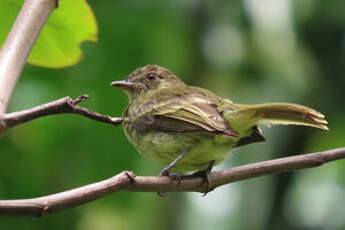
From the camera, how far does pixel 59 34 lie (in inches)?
92.0

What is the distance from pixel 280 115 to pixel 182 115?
641 millimetres

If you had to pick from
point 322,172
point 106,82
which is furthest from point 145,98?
point 322,172

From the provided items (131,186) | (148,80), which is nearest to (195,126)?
(148,80)

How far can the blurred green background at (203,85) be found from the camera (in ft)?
12.4

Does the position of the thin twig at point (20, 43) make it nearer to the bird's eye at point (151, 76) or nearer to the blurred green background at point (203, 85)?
the blurred green background at point (203, 85)

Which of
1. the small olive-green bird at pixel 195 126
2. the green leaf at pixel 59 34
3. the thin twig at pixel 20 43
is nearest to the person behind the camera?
the thin twig at pixel 20 43

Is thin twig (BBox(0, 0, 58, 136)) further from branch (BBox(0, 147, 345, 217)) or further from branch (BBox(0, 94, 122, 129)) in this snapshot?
branch (BBox(0, 147, 345, 217))

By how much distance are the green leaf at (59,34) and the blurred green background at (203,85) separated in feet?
4.50

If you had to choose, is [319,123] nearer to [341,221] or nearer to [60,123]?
[341,221]

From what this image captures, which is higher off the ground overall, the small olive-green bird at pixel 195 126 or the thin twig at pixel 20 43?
→ the thin twig at pixel 20 43

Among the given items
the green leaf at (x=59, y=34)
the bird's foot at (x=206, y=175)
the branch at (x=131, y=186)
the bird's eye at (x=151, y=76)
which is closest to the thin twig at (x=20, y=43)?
the branch at (x=131, y=186)

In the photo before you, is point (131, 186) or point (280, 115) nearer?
point (131, 186)

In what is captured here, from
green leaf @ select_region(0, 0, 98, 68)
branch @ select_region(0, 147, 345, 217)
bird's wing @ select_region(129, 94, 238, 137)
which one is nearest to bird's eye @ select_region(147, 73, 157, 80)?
bird's wing @ select_region(129, 94, 238, 137)

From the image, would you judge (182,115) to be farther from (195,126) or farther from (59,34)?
(59,34)
